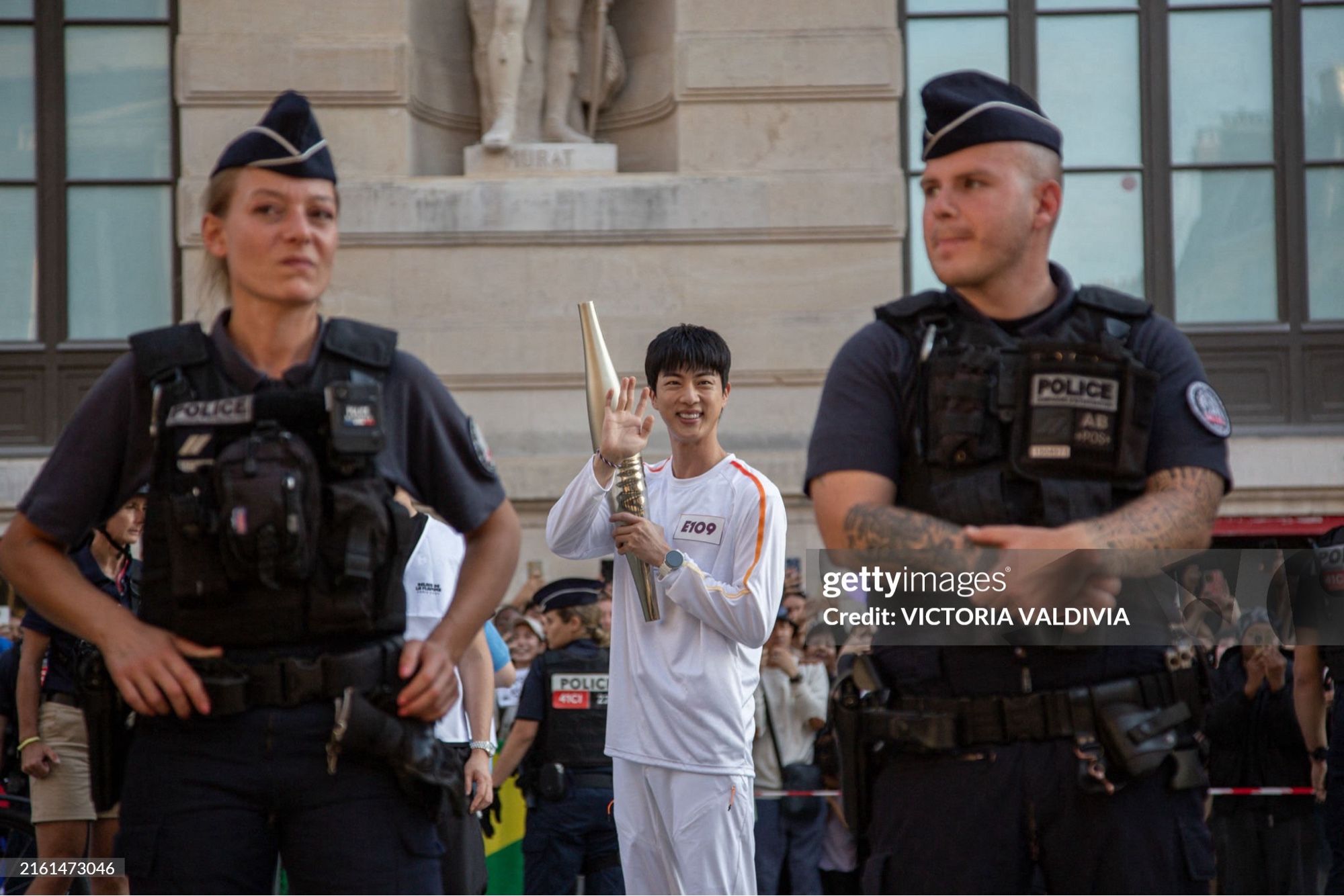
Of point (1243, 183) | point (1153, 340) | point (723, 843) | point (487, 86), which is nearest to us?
point (1153, 340)

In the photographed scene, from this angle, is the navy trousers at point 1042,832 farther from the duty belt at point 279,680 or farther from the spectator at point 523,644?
the spectator at point 523,644

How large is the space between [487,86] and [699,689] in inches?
352

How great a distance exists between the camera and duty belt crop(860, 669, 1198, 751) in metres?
3.41

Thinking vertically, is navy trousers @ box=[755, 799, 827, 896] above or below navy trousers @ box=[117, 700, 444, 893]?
below

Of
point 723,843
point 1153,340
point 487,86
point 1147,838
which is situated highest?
point 487,86

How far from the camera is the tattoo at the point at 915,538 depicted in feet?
11.0

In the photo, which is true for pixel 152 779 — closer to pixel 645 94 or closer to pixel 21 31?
pixel 645 94

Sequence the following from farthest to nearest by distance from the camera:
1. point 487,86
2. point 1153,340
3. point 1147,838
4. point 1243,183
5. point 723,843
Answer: point 1243,183 < point 487,86 < point 723,843 < point 1153,340 < point 1147,838

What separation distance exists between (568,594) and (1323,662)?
148 inches

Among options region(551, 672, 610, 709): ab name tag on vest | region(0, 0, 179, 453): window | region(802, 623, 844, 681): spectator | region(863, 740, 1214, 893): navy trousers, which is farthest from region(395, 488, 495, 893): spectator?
region(0, 0, 179, 453): window

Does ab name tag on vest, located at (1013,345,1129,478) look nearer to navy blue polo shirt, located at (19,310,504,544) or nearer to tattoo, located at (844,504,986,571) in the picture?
tattoo, located at (844,504,986,571)

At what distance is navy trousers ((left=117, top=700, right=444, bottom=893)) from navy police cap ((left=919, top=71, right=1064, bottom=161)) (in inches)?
72.6

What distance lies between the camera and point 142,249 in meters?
14.3

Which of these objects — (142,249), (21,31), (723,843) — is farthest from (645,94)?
(723,843)
